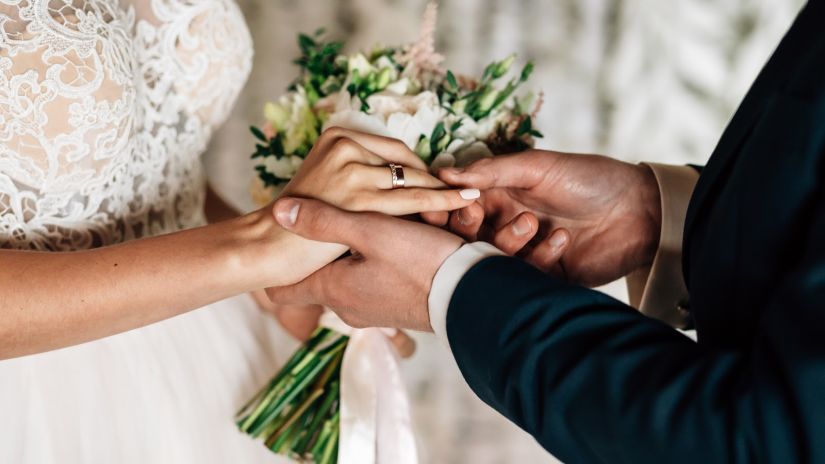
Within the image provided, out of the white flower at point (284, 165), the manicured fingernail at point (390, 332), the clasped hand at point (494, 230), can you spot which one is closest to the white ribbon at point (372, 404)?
the manicured fingernail at point (390, 332)

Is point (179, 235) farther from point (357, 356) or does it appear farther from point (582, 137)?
point (582, 137)

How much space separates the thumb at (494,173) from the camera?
108cm

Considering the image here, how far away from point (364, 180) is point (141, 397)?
0.50m

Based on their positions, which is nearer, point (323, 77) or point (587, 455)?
point (587, 455)

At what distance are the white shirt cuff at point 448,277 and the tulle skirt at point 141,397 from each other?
19.3 inches

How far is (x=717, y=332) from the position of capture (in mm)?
837

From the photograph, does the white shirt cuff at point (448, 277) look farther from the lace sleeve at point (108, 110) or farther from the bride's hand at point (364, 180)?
the lace sleeve at point (108, 110)

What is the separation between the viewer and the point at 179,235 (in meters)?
1.02

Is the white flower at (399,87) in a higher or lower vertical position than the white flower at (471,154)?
higher

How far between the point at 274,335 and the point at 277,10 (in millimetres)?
933

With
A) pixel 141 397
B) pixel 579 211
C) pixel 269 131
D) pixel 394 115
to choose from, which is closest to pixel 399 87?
pixel 394 115

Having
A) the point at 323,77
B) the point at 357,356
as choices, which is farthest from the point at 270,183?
the point at 357,356

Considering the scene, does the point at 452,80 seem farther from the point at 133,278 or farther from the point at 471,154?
the point at 133,278

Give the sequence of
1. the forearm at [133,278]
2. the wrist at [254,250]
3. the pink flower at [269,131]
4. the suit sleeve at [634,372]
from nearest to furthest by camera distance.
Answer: the suit sleeve at [634,372], the forearm at [133,278], the wrist at [254,250], the pink flower at [269,131]
